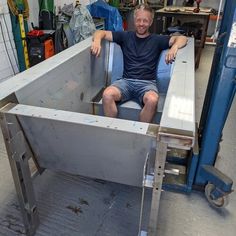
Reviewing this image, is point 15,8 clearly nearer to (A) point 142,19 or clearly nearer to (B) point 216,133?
(A) point 142,19

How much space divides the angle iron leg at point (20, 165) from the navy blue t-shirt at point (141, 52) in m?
1.01

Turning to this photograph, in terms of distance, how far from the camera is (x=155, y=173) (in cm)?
93

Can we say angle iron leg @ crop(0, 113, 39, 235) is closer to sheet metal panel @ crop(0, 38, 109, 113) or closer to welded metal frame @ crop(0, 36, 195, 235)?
welded metal frame @ crop(0, 36, 195, 235)

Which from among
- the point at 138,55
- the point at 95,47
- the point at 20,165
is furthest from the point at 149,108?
the point at 20,165

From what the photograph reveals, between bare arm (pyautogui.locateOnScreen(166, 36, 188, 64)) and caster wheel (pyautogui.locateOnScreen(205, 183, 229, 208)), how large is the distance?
0.83 metres

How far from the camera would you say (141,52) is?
6.15ft

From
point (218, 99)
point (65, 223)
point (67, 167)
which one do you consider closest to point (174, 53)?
point (218, 99)

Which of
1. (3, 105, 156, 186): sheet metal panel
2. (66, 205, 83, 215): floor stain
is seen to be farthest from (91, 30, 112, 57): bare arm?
(66, 205, 83, 215): floor stain

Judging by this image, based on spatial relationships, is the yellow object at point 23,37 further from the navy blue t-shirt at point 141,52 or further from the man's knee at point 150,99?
the man's knee at point 150,99

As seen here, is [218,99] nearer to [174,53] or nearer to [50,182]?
[174,53]

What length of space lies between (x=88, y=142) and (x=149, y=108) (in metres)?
0.65

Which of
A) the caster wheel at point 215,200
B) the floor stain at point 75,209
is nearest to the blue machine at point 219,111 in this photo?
the caster wheel at point 215,200

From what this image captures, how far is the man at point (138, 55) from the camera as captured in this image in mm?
1695

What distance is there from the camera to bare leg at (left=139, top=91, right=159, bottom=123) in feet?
5.19
